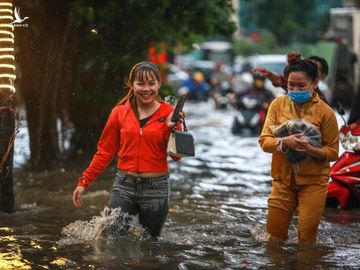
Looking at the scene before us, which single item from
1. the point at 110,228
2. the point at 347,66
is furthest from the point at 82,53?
the point at 347,66

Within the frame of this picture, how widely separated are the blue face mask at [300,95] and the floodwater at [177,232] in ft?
4.03

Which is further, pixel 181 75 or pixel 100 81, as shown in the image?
pixel 181 75

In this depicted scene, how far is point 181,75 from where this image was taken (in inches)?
1663

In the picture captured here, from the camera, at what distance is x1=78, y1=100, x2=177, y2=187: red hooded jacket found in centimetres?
638

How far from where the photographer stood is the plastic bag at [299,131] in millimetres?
6340

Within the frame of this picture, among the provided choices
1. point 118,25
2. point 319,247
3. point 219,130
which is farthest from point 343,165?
point 219,130

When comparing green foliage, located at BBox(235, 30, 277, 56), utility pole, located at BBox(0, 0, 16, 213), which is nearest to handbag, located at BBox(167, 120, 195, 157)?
utility pole, located at BBox(0, 0, 16, 213)

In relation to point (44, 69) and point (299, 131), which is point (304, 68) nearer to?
point (299, 131)

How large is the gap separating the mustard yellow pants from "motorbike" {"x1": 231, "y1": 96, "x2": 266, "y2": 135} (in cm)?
1274

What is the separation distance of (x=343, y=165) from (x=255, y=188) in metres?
2.50

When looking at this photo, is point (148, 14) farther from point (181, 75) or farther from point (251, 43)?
point (251, 43)

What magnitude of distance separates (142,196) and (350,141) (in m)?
3.28

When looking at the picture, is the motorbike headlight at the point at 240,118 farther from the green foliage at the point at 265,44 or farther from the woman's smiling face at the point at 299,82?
the green foliage at the point at 265,44

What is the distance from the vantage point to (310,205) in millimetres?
6461
